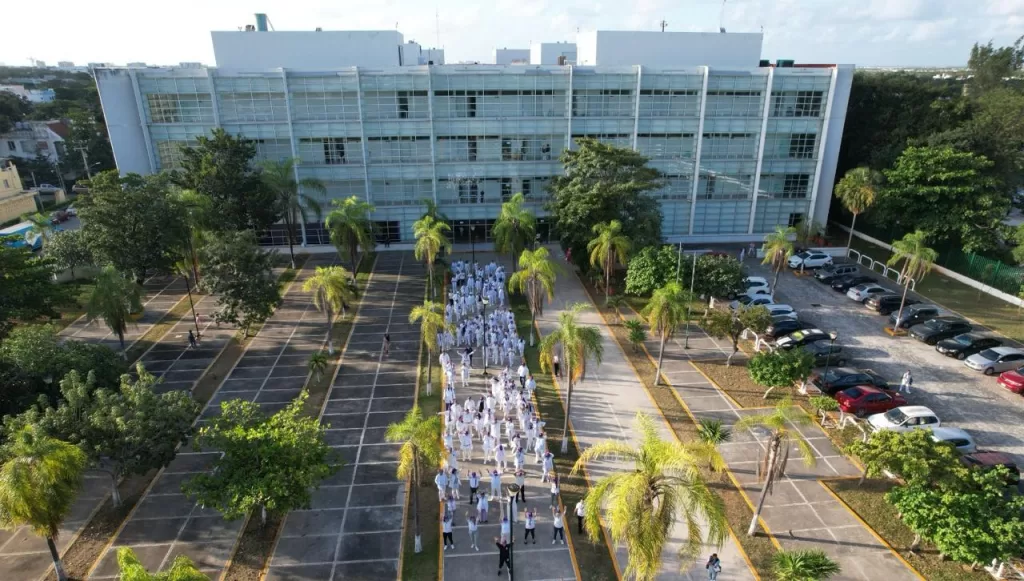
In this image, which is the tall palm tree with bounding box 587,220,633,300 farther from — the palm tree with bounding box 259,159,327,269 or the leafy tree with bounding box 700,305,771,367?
the palm tree with bounding box 259,159,327,269

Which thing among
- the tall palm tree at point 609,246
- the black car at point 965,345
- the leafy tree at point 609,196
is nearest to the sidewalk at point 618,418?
the tall palm tree at point 609,246

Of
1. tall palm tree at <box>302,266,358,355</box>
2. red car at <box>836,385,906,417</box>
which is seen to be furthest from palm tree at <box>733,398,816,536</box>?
tall palm tree at <box>302,266,358,355</box>

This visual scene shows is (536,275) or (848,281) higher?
(536,275)

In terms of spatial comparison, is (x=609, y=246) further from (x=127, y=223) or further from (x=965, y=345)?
(x=127, y=223)

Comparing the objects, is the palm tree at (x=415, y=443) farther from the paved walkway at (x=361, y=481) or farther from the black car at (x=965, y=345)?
the black car at (x=965, y=345)

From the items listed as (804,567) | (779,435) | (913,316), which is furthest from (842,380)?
(804,567)

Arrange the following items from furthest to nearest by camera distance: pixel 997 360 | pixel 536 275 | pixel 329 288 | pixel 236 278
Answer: pixel 236 278 < pixel 329 288 < pixel 997 360 < pixel 536 275

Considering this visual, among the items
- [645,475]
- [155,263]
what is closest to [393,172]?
[155,263]

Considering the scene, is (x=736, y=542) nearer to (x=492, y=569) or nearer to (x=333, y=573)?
(x=492, y=569)
